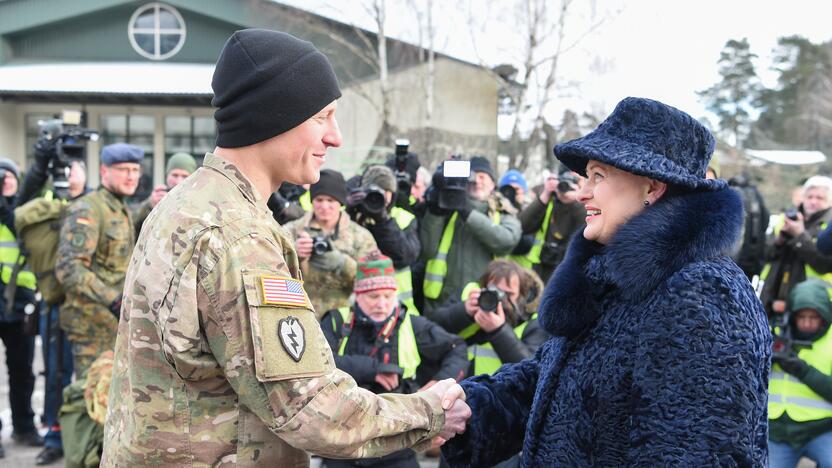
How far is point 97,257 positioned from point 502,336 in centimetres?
284

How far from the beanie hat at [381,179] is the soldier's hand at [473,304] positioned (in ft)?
4.51

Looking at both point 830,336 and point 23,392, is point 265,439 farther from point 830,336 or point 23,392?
point 23,392

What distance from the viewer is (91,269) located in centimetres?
543

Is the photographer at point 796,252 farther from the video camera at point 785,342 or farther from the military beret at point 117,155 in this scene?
the military beret at point 117,155

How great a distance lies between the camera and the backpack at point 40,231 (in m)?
5.67

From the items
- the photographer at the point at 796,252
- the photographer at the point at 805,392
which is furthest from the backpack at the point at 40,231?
the photographer at the point at 796,252

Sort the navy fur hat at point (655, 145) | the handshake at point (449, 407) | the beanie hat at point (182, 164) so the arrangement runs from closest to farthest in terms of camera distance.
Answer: the navy fur hat at point (655, 145) → the handshake at point (449, 407) → the beanie hat at point (182, 164)

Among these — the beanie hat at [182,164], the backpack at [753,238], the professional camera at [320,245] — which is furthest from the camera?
the beanie hat at [182,164]

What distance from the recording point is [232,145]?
83.4 inches

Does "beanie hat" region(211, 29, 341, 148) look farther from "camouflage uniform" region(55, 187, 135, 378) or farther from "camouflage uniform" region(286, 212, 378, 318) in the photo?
A: "camouflage uniform" region(55, 187, 135, 378)

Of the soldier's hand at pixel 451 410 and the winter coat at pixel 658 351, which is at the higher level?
the winter coat at pixel 658 351

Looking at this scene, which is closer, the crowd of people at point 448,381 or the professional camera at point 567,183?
the crowd of people at point 448,381

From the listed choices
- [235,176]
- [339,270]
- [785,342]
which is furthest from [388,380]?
[785,342]

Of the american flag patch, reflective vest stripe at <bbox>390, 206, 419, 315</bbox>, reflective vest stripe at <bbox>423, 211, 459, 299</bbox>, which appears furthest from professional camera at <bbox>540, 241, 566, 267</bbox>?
the american flag patch
